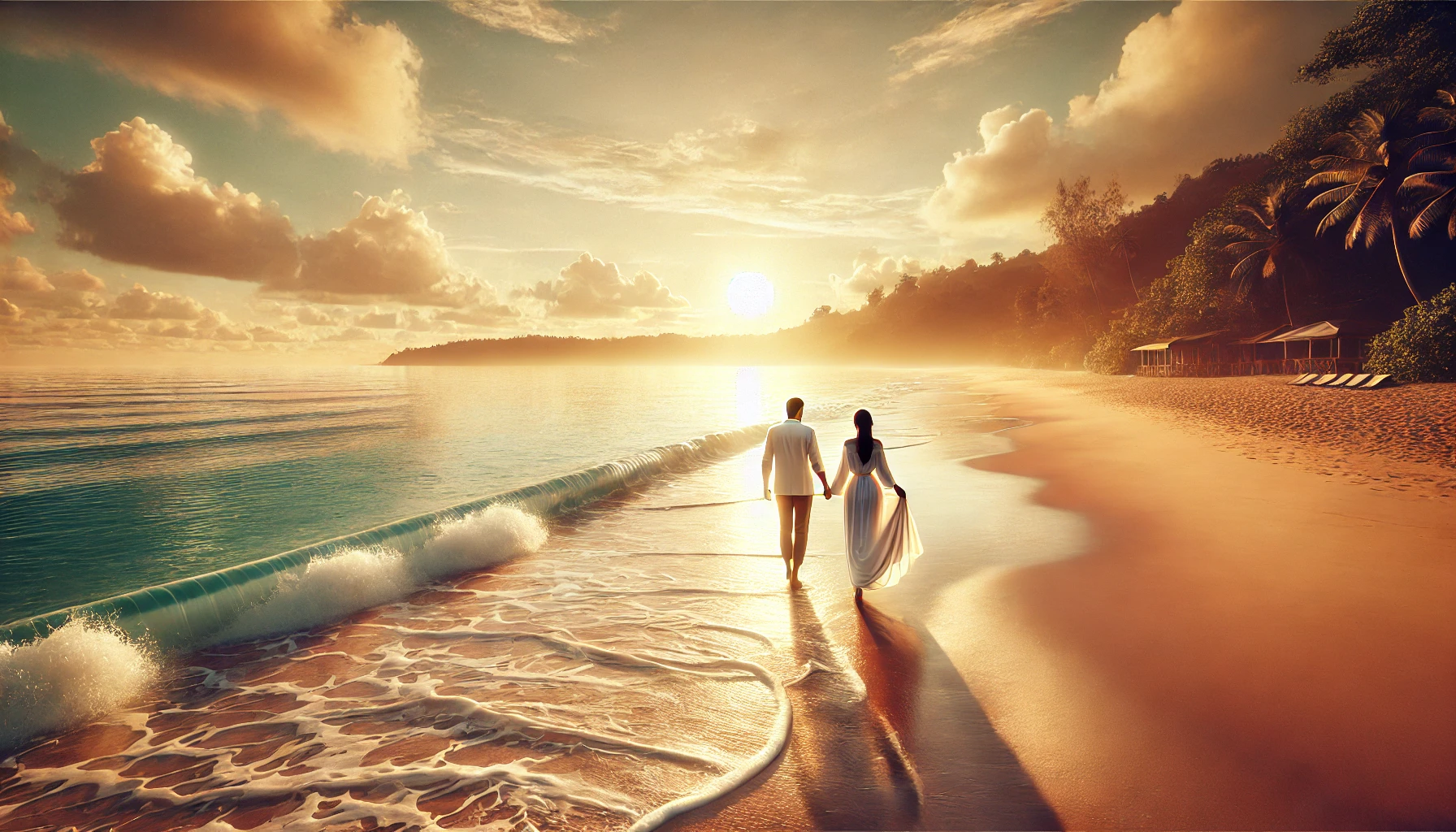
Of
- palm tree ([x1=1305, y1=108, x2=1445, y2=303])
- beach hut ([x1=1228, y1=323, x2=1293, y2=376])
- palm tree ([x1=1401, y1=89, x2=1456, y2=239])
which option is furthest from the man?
beach hut ([x1=1228, y1=323, x2=1293, y2=376])

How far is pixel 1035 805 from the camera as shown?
11.0 feet

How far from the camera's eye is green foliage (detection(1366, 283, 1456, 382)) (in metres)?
20.8

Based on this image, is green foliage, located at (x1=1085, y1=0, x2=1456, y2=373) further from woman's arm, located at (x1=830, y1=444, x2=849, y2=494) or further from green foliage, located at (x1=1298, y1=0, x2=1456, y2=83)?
woman's arm, located at (x1=830, y1=444, x2=849, y2=494)

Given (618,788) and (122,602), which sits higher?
(122,602)

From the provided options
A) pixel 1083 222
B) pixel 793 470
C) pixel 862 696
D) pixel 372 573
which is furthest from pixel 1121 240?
pixel 372 573

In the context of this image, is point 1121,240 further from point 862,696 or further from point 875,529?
point 862,696

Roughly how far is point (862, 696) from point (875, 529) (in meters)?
2.00

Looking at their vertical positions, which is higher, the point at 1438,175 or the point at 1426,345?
the point at 1438,175

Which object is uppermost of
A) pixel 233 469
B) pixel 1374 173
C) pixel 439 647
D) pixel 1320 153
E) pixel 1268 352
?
pixel 1320 153

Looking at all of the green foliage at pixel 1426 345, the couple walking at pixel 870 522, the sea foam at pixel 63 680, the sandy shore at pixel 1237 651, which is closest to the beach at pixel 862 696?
the sandy shore at pixel 1237 651

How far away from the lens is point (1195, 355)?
4125 centimetres

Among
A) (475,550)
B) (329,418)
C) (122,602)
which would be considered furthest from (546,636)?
(329,418)

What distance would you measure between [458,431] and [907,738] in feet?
97.4

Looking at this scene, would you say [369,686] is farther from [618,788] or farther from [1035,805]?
[1035,805]
